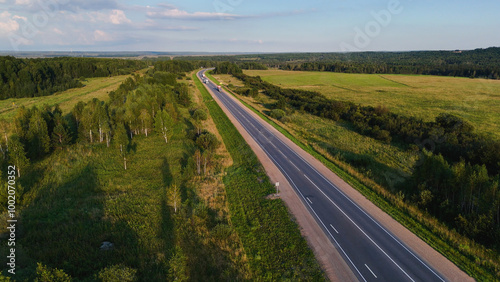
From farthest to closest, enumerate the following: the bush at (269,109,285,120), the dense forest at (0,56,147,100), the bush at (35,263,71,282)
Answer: the dense forest at (0,56,147,100) → the bush at (269,109,285,120) → the bush at (35,263,71,282)

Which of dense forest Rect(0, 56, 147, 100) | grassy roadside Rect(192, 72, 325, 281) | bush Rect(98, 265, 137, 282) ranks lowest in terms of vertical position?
grassy roadside Rect(192, 72, 325, 281)

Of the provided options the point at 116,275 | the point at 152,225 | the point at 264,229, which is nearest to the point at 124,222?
the point at 152,225

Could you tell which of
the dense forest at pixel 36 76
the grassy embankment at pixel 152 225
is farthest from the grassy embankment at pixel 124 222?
the dense forest at pixel 36 76

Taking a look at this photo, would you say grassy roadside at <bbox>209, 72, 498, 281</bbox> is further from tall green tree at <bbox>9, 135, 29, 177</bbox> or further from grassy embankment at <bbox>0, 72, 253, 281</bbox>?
tall green tree at <bbox>9, 135, 29, 177</bbox>

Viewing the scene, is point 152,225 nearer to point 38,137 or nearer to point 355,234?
point 355,234

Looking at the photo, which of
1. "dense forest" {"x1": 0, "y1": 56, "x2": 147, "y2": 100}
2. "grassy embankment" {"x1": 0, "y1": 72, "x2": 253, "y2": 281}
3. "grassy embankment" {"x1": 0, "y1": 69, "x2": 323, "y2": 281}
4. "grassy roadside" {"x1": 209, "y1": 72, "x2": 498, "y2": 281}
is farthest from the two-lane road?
"dense forest" {"x1": 0, "y1": 56, "x2": 147, "y2": 100}

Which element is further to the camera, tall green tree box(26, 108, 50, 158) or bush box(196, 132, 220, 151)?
bush box(196, 132, 220, 151)
